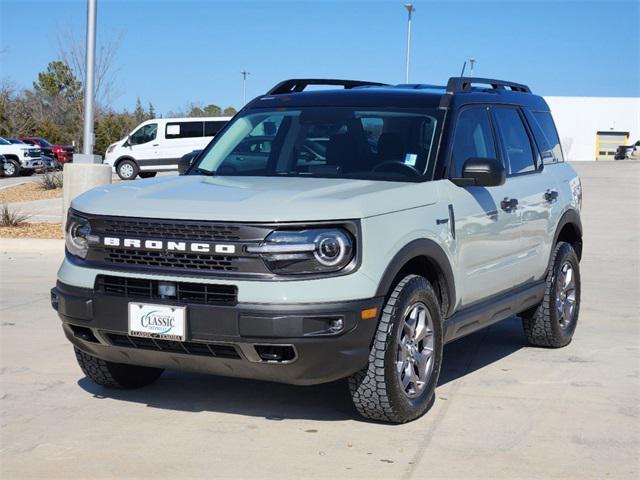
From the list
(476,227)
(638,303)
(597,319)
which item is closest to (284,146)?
(476,227)

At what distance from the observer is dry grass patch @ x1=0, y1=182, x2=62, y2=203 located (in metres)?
23.5

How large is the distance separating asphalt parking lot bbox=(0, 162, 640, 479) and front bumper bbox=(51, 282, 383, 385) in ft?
1.32

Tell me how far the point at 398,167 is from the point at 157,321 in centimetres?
183

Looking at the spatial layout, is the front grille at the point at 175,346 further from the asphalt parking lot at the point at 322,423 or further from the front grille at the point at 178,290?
the asphalt parking lot at the point at 322,423

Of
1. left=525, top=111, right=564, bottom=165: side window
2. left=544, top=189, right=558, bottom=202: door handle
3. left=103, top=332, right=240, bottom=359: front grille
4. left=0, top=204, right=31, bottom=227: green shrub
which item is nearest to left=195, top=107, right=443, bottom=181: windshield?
left=103, top=332, right=240, bottom=359: front grille

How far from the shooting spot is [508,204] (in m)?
6.58

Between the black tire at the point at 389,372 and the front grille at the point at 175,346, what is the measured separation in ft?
2.36

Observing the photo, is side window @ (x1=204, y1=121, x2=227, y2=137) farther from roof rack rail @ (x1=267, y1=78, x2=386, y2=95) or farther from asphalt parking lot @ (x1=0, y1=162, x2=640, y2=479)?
roof rack rail @ (x1=267, y1=78, x2=386, y2=95)

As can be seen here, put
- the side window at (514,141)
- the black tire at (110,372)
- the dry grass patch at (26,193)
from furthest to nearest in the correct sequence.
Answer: the dry grass patch at (26,193) < the side window at (514,141) < the black tire at (110,372)

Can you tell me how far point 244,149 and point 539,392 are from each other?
2.53 metres

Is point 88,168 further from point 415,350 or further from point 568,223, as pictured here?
point 415,350

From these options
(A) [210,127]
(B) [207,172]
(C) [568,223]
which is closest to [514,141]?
(C) [568,223]

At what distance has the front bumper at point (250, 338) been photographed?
480 cm

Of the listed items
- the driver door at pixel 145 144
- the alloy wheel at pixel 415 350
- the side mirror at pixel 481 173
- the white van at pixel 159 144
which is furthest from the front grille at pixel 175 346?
the driver door at pixel 145 144
